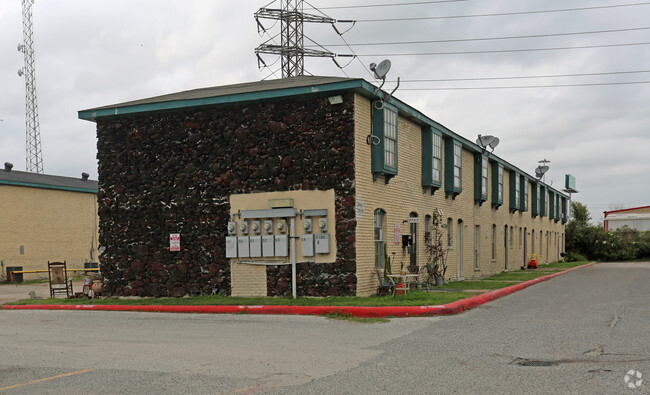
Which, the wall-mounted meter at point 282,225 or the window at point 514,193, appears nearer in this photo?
the wall-mounted meter at point 282,225

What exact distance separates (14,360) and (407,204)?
555 inches

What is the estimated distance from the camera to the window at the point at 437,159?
23.9 metres

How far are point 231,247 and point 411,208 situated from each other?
20.6ft

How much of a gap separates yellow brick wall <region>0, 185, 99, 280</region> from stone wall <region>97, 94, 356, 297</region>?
45.6 ft

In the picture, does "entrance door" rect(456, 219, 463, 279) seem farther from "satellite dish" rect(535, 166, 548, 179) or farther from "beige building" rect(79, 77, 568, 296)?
"satellite dish" rect(535, 166, 548, 179)

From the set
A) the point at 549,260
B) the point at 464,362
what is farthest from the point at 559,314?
the point at 549,260

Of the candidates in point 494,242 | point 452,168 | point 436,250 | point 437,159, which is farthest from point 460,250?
point 494,242

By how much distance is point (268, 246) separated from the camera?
18484mm

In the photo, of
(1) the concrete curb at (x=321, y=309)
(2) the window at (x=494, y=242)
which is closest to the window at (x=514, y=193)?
(2) the window at (x=494, y=242)

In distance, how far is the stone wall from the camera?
1777 centimetres

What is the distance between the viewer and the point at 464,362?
859cm

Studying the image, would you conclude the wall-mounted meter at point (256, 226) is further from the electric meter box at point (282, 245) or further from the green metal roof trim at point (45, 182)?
the green metal roof trim at point (45, 182)

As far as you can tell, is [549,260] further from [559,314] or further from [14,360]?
[14,360]

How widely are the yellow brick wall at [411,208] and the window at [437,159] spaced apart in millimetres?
671
